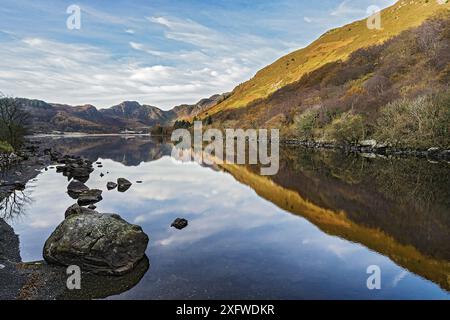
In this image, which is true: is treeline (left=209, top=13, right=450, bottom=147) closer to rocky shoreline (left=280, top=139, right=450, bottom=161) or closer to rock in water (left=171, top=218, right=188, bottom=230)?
rocky shoreline (left=280, top=139, right=450, bottom=161)

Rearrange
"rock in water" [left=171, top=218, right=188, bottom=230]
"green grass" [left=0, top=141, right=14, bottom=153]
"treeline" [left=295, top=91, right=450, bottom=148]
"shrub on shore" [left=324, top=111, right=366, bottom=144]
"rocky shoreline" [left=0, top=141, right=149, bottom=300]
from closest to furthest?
"rocky shoreline" [left=0, top=141, right=149, bottom=300]
"rock in water" [left=171, top=218, right=188, bottom=230]
"green grass" [left=0, top=141, right=14, bottom=153]
"treeline" [left=295, top=91, right=450, bottom=148]
"shrub on shore" [left=324, top=111, right=366, bottom=144]

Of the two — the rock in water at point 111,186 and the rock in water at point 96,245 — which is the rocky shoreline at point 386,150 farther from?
the rock in water at point 96,245

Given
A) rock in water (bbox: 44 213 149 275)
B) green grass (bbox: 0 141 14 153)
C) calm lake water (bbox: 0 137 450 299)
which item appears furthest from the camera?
green grass (bbox: 0 141 14 153)

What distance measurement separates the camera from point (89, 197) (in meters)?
29.5

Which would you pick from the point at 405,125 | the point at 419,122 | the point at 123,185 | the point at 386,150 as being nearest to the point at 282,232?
the point at 123,185

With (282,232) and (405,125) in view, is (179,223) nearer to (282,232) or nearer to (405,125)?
(282,232)

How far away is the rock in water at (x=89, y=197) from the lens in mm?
28641

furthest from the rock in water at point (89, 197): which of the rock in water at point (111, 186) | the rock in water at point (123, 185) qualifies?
the rock in water at point (111, 186)

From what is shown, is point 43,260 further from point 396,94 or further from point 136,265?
point 396,94

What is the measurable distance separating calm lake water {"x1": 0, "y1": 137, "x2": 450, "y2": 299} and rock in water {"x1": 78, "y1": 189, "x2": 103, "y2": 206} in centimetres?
86

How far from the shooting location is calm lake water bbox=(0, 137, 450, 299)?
545 inches

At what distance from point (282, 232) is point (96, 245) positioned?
37.3 ft

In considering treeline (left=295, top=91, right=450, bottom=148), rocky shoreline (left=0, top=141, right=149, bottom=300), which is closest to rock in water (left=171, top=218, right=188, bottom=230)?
rocky shoreline (left=0, top=141, right=149, bottom=300)
